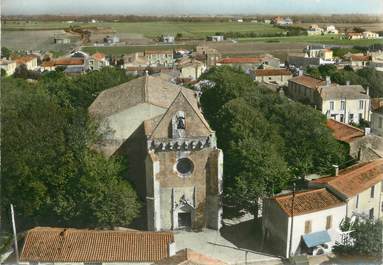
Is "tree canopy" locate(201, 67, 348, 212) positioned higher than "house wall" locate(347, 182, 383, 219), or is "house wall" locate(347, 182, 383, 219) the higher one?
"tree canopy" locate(201, 67, 348, 212)

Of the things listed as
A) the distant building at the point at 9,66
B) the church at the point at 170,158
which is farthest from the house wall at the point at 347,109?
the distant building at the point at 9,66

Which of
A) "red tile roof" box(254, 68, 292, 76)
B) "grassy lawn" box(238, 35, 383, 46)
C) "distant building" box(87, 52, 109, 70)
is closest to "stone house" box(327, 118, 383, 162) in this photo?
"red tile roof" box(254, 68, 292, 76)

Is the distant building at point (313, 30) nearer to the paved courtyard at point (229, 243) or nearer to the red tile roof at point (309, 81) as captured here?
the red tile roof at point (309, 81)

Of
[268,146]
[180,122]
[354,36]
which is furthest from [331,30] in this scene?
[180,122]

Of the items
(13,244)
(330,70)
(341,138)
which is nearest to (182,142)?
(13,244)

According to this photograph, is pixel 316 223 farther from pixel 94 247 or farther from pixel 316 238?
pixel 94 247

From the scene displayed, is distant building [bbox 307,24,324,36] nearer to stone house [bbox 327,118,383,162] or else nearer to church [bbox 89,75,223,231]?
stone house [bbox 327,118,383,162]
